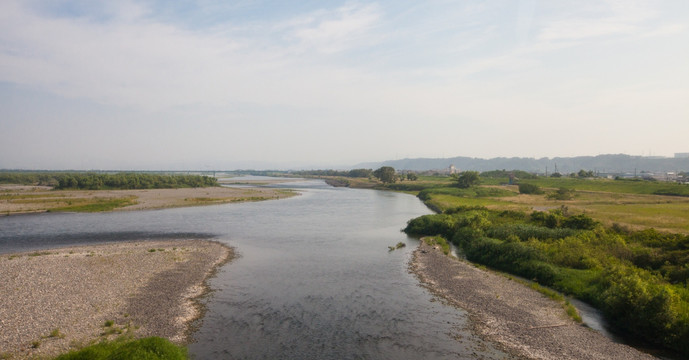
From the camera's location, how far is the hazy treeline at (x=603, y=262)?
1620 centimetres

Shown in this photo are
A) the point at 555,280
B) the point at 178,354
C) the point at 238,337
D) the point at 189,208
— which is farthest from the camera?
the point at 189,208

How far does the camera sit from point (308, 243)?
120 ft

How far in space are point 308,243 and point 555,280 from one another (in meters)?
20.9

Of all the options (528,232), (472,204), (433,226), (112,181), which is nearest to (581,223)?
(528,232)

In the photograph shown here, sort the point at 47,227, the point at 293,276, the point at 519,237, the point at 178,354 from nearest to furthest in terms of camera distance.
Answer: the point at 178,354, the point at 293,276, the point at 519,237, the point at 47,227

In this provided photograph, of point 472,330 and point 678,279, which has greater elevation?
point 678,279

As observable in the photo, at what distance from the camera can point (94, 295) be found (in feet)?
65.1

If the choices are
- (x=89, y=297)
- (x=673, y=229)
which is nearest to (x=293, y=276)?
(x=89, y=297)

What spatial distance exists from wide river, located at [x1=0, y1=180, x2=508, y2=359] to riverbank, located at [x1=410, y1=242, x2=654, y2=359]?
984 millimetres

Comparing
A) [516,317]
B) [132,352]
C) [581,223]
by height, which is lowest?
[516,317]

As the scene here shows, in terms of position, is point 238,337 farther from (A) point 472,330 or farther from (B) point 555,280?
(B) point 555,280

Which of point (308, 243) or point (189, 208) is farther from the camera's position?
point (189, 208)

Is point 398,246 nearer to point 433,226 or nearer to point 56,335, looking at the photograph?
point 433,226

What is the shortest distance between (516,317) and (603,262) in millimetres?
10201
